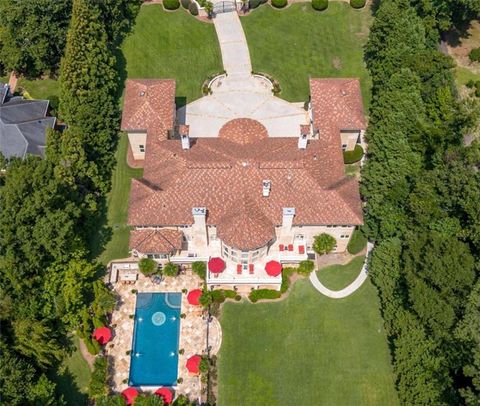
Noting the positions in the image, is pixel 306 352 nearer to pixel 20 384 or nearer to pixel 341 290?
pixel 341 290

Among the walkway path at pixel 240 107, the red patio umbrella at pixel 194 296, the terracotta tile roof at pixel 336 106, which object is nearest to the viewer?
the red patio umbrella at pixel 194 296

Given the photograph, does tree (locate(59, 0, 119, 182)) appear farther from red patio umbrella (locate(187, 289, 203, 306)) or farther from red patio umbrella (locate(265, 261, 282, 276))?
red patio umbrella (locate(265, 261, 282, 276))

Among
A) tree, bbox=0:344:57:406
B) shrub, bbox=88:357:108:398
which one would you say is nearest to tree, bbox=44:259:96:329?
shrub, bbox=88:357:108:398

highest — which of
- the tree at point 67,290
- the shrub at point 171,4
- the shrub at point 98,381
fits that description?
the shrub at point 171,4

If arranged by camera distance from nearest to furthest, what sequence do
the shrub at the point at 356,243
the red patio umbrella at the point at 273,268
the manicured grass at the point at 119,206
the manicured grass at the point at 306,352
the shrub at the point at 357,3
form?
the manicured grass at the point at 306,352 → the red patio umbrella at the point at 273,268 → the shrub at the point at 356,243 → the manicured grass at the point at 119,206 → the shrub at the point at 357,3

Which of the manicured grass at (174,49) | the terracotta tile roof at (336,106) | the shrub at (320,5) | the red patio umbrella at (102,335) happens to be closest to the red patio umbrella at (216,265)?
the red patio umbrella at (102,335)

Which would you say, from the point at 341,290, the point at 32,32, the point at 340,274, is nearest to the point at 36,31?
the point at 32,32

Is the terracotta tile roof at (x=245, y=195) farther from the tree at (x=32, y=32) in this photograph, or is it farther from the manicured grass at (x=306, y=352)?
the tree at (x=32, y=32)
